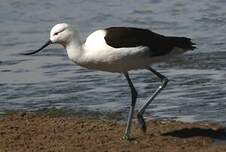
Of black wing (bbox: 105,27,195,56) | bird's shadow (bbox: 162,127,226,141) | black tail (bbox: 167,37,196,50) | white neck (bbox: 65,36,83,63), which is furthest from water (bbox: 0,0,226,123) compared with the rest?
white neck (bbox: 65,36,83,63)

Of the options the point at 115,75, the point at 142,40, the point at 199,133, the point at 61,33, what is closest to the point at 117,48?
the point at 142,40

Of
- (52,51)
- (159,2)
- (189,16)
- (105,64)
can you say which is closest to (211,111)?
(105,64)

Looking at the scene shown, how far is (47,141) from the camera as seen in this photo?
26.8 ft

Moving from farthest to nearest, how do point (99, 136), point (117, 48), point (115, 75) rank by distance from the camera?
point (115, 75)
point (99, 136)
point (117, 48)

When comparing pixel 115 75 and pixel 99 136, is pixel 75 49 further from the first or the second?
pixel 115 75

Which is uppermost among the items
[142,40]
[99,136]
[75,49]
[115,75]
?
[142,40]

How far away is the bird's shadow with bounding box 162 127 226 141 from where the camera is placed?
8.34 meters

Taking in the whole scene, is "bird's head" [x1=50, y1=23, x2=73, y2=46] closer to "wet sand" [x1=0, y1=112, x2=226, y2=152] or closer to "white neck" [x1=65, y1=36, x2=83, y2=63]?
"white neck" [x1=65, y1=36, x2=83, y2=63]

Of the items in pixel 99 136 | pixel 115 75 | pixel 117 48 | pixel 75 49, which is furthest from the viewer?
pixel 115 75

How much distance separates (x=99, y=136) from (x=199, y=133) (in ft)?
3.16

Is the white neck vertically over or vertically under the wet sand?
over

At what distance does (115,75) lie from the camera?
1131 cm

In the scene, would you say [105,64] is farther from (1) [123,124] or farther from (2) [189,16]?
(2) [189,16]

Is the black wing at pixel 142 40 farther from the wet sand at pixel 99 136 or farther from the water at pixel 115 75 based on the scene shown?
the water at pixel 115 75
